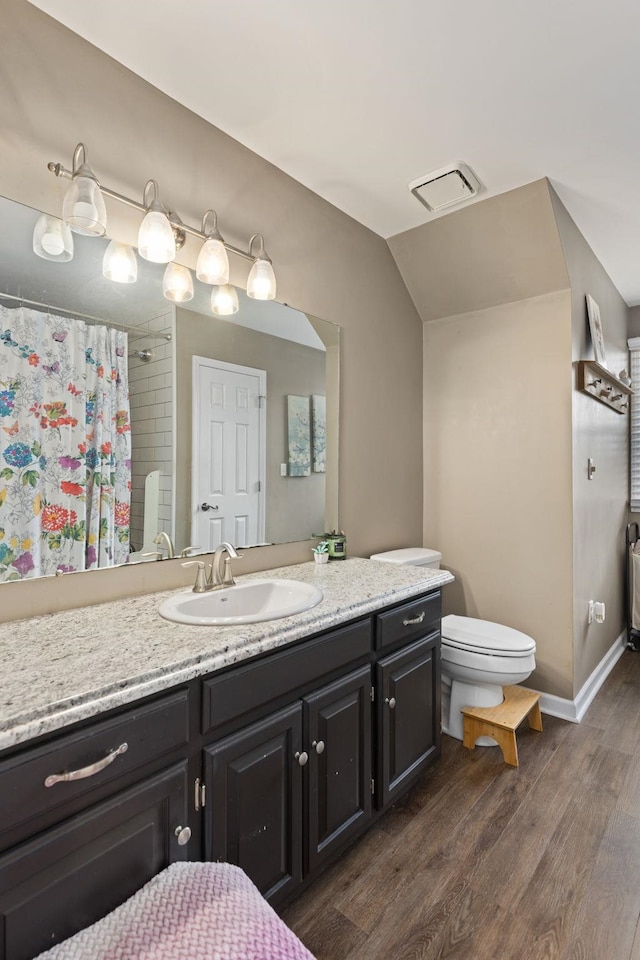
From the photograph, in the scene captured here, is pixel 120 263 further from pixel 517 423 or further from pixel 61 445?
pixel 517 423

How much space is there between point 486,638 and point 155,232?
216 centimetres

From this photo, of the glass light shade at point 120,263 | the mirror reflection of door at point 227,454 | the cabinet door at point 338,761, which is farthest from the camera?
the mirror reflection of door at point 227,454

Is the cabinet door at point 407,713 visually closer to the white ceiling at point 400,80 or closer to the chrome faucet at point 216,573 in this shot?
the chrome faucet at point 216,573

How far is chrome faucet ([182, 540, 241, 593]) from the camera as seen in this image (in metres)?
1.65

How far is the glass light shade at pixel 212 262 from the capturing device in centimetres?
171

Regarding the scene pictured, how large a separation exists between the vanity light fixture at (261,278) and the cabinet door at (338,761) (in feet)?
4.68

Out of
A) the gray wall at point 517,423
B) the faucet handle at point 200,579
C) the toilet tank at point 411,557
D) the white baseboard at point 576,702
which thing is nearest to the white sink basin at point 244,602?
the faucet handle at point 200,579

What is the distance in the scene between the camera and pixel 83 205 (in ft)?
4.41

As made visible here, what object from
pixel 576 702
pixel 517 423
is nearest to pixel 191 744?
pixel 576 702

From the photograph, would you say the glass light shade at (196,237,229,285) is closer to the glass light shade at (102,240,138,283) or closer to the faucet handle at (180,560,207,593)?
the glass light shade at (102,240,138,283)

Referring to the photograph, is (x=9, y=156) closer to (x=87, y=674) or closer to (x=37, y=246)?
(x=37, y=246)

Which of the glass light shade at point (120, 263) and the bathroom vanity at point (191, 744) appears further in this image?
the glass light shade at point (120, 263)

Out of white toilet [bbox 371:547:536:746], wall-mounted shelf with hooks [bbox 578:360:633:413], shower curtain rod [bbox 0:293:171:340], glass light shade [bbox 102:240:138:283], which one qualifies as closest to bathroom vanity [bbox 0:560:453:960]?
white toilet [bbox 371:547:536:746]

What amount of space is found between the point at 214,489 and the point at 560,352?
1.94m
